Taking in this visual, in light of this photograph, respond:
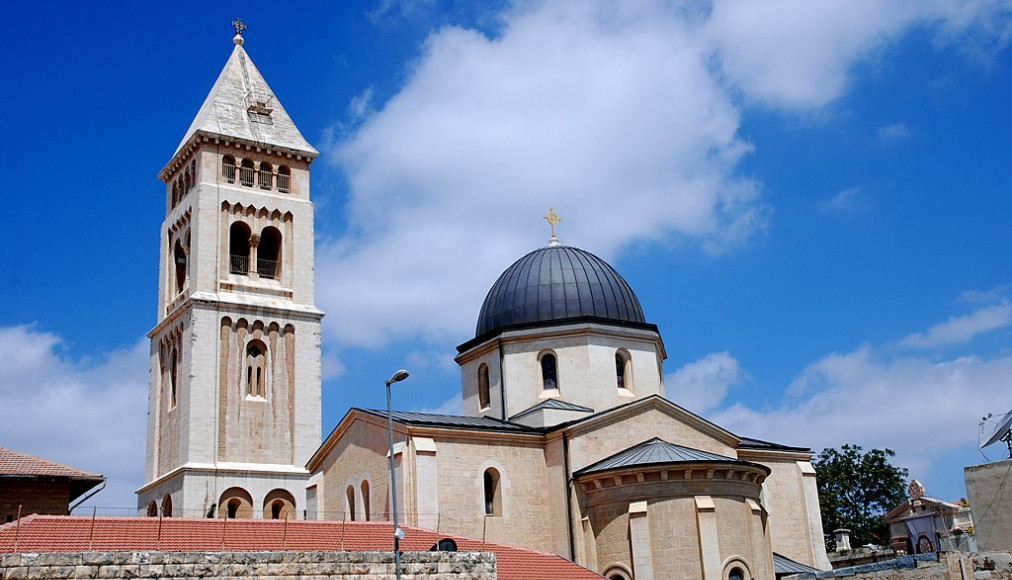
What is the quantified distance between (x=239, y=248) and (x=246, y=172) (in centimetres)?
335

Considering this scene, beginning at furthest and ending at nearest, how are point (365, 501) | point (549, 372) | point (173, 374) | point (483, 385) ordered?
point (173, 374) < point (483, 385) < point (549, 372) < point (365, 501)

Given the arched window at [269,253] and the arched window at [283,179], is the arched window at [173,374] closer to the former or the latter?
the arched window at [269,253]

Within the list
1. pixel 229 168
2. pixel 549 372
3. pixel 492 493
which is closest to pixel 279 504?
pixel 492 493

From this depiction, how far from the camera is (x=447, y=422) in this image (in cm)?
3150

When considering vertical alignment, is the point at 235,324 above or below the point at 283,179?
below

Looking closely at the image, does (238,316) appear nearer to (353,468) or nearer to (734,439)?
(353,468)

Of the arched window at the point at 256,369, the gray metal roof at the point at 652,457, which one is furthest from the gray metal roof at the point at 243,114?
the gray metal roof at the point at 652,457

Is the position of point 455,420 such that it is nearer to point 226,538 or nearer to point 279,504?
point 279,504

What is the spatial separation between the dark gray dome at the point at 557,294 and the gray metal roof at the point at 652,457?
20.1 feet

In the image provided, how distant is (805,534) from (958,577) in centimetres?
1355

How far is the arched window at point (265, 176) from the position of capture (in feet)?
143

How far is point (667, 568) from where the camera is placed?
2847 cm

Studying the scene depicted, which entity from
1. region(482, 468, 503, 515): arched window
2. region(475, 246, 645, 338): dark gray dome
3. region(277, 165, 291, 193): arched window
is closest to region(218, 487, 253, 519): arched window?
region(475, 246, 645, 338): dark gray dome

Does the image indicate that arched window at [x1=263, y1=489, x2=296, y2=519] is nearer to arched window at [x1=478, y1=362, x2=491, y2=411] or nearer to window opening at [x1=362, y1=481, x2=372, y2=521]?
window opening at [x1=362, y1=481, x2=372, y2=521]
